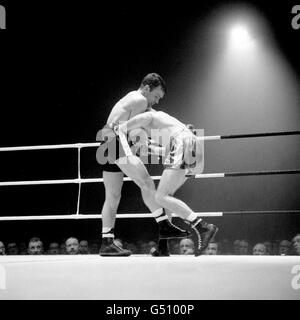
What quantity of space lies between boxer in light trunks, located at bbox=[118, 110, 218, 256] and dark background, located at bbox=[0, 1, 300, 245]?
10.1ft

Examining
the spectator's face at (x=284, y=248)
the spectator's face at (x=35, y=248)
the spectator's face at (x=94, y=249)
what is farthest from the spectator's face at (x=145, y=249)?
the spectator's face at (x=284, y=248)

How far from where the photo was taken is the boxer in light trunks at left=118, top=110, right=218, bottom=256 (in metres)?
2.41

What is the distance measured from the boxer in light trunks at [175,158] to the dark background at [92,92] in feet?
10.1

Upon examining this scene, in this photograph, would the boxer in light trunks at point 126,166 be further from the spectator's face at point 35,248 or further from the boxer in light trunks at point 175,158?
the spectator's face at point 35,248

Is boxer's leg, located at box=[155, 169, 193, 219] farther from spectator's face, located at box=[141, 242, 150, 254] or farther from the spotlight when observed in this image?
the spotlight

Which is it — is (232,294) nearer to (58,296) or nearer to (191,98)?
(58,296)

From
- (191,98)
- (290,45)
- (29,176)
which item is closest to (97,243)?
(29,176)

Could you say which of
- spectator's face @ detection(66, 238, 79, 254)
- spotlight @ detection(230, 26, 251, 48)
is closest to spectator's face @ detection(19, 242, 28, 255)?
spectator's face @ detection(66, 238, 79, 254)

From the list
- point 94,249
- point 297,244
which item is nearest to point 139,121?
point 297,244

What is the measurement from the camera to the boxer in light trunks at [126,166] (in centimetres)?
256

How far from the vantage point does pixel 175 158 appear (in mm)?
2455

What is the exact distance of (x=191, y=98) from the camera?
579 centimetres

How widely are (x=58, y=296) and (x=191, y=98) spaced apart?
4.16 meters
